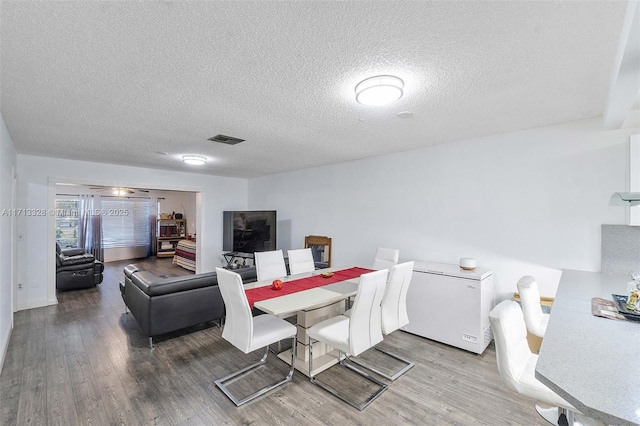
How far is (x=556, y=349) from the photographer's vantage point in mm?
1194

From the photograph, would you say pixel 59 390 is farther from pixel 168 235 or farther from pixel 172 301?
pixel 168 235

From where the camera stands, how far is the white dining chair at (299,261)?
3.74m

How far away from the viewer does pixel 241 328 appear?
222cm

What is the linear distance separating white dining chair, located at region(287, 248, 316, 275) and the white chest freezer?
4.64 feet

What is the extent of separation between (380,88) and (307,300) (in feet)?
5.75

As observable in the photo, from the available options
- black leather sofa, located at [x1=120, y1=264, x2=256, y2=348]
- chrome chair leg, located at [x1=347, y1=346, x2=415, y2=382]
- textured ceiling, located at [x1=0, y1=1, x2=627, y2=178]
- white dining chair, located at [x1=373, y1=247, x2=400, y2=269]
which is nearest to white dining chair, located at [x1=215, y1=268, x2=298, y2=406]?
chrome chair leg, located at [x1=347, y1=346, x2=415, y2=382]

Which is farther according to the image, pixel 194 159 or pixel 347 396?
pixel 194 159

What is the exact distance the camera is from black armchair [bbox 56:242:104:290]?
5.48 metres

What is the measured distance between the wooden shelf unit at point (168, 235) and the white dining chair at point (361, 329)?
28.8 ft

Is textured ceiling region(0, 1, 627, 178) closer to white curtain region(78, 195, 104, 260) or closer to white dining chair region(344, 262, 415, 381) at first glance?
white dining chair region(344, 262, 415, 381)

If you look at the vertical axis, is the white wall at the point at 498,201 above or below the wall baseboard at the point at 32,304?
above

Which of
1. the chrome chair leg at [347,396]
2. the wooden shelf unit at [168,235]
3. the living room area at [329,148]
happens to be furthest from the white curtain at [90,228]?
the chrome chair leg at [347,396]

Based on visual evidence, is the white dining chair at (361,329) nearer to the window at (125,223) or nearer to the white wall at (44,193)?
the white wall at (44,193)

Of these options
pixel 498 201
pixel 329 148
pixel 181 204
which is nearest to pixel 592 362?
pixel 498 201
